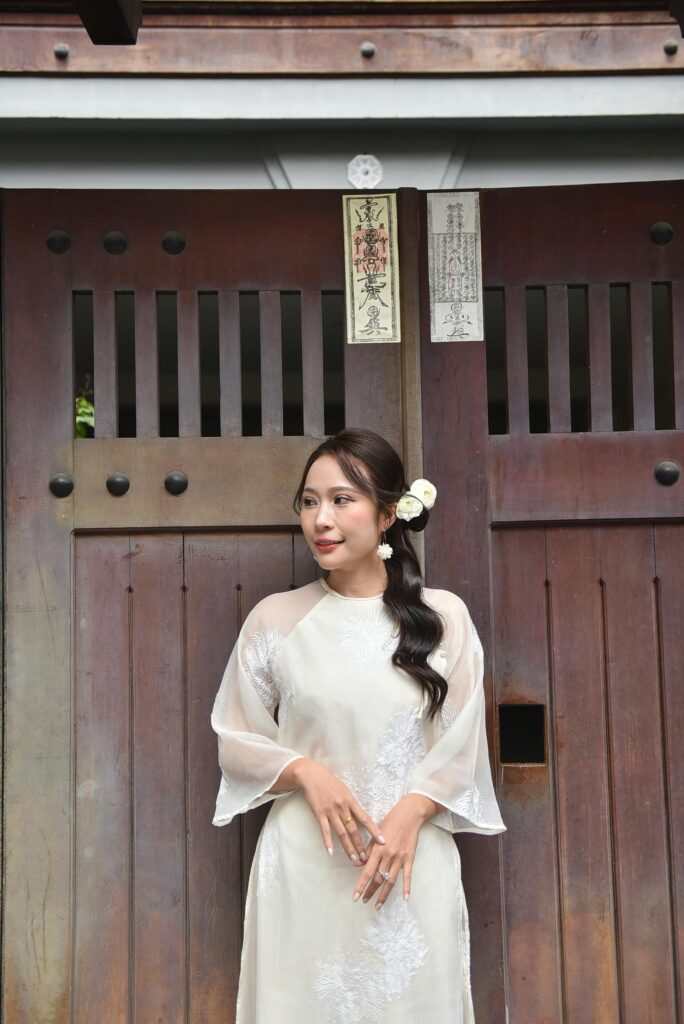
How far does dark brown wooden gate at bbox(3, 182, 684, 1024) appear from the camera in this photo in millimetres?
2758

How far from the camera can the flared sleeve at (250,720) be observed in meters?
2.37

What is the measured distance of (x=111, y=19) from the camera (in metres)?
2.23

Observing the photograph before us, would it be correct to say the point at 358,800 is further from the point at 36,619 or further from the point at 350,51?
the point at 350,51

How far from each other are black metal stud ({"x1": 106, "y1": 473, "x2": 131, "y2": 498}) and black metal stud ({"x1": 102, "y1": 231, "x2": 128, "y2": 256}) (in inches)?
23.7

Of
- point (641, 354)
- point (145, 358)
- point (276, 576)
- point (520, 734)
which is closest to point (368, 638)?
point (276, 576)

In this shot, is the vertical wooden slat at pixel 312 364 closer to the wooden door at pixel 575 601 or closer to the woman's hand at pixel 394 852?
the wooden door at pixel 575 601

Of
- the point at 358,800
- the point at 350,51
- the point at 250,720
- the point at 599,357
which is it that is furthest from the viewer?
the point at 599,357

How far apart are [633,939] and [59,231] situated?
7.86ft

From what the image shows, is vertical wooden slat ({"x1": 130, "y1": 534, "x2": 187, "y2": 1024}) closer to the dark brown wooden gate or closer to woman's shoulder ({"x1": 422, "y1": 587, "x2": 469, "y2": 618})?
the dark brown wooden gate

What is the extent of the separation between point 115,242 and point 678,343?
1.54 m

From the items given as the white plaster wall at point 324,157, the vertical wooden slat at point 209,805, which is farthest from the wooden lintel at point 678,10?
the vertical wooden slat at point 209,805

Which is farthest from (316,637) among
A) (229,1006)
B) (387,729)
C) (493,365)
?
(493,365)

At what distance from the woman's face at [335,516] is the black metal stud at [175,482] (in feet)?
1.73

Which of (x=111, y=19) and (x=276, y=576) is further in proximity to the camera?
(x=276, y=576)
